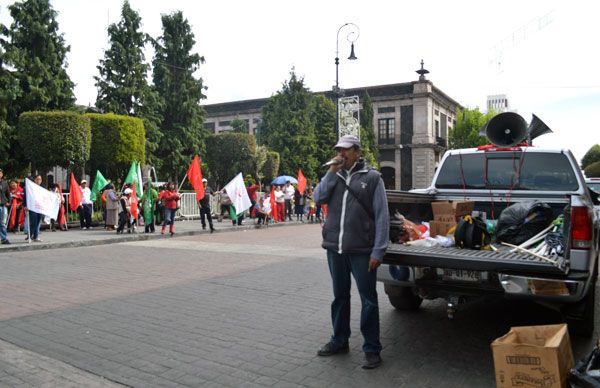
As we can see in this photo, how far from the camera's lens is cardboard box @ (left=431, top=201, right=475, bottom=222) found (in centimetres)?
557

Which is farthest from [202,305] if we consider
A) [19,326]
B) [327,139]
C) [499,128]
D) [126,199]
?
[327,139]

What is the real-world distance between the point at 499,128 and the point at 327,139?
111 feet

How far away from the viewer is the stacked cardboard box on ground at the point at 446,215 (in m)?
5.57

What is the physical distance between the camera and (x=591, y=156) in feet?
181

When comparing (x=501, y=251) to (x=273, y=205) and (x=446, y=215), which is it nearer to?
(x=446, y=215)

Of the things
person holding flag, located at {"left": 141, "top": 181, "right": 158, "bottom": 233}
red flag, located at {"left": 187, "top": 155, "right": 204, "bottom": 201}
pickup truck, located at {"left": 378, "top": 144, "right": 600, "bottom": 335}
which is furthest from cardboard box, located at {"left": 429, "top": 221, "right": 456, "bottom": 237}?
red flag, located at {"left": 187, "top": 155, "right": 204, "bottom": 201}

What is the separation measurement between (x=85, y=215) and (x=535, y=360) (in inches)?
700

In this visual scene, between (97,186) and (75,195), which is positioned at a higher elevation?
(97,186)

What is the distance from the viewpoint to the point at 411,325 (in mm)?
5617

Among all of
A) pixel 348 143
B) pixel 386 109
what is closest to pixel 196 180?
pixel 348 143

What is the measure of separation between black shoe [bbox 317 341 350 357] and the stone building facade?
48349 mm

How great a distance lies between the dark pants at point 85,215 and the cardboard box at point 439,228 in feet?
51.8

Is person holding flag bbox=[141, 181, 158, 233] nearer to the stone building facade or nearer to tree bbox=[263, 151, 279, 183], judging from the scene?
tree bbox=[263, 151, 279, 183]

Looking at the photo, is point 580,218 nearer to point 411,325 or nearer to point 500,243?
point 500,243
